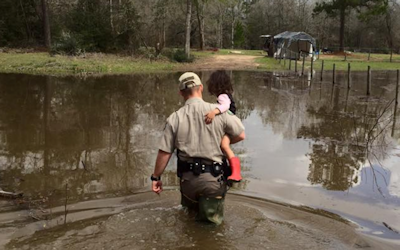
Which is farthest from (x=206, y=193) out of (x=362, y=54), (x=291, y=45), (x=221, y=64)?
(x=362, y=54)

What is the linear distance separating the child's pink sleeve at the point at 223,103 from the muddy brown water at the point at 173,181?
1266mm

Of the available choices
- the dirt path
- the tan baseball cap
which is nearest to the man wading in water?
the tan baseball cap

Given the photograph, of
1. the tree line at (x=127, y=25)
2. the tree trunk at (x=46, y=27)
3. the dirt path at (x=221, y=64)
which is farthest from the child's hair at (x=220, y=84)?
the tree trunk at (x=46, y=27)

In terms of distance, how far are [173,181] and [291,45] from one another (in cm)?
3736

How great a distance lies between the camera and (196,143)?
358cm

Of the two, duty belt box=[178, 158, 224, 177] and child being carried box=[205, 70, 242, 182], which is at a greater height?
child being carried box=[205, 70, 242, 182]

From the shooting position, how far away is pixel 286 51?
1534 inches

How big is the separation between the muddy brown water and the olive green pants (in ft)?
0.82

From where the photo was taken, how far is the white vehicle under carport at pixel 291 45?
37844 mm

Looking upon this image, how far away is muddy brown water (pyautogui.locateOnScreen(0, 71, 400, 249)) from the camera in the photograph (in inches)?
161

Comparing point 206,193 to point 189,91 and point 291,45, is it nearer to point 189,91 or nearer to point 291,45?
point 189,91

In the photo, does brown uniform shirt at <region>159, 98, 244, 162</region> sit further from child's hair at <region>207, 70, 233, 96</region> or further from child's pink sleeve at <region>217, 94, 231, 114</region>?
child's hair at <region>207, 70, 233, 96</region>

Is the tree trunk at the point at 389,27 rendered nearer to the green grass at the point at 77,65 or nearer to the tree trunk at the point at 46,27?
the green grass at the point at 77,65

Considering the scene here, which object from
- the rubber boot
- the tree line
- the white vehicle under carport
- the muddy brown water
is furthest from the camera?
the white vehicle under carport
